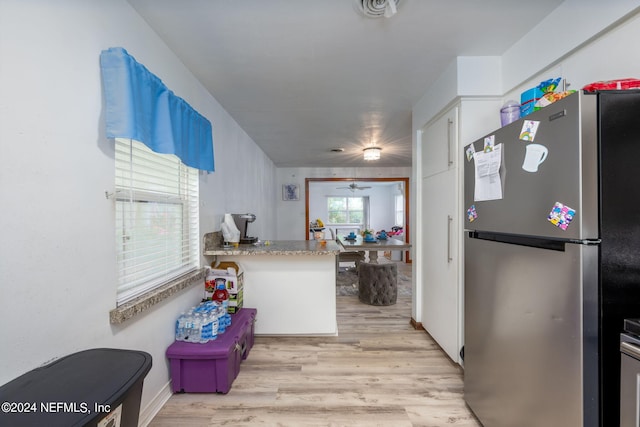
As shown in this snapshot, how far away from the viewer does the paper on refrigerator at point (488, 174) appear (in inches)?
49.3

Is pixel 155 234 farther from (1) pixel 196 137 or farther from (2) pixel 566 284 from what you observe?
(2) pixel 566 284

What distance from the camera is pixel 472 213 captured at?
1475 millimetres

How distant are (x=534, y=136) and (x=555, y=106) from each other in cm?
12

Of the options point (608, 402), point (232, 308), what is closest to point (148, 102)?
point (232, 308)

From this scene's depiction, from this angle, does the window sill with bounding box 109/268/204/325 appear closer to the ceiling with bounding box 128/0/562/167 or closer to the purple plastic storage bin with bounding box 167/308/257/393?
the purple plastic storage bin with bounding box 167/308/257/393

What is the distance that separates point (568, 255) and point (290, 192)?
215 inches

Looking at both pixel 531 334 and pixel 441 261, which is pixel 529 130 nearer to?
pixel 531 334

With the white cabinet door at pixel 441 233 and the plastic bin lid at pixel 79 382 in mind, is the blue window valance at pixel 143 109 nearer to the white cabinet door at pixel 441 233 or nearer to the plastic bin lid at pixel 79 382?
the plastic bin lid at pixel 79 382

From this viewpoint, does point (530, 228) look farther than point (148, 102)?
No

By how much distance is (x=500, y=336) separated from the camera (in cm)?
126

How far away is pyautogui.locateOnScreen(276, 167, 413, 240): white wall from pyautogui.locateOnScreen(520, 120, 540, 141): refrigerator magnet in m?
5.01

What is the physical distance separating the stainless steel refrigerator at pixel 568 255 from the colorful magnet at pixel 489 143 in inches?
1.9

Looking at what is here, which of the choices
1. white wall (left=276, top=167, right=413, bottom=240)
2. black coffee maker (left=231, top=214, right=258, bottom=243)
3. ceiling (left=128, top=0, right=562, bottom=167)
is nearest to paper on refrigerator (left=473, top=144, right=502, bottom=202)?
ceiling (left=128, top=0, right=562, bottom=167)

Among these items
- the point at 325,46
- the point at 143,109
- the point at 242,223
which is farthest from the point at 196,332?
the point at 325,46
